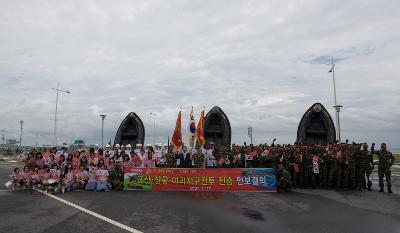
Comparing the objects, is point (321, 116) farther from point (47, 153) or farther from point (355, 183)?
point (47, 153)

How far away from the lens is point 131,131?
25578mm

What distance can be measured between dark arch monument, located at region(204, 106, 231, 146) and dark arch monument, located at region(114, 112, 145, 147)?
428cm

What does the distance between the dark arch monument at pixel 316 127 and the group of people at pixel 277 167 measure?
5523 millimetres

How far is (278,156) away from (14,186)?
10.7 meters

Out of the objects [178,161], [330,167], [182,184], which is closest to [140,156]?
[178,161]

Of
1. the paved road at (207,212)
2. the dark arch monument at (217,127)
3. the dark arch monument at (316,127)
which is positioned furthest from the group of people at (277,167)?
the dark arch monument at (217,127)

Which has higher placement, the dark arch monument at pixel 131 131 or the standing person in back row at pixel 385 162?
the dark arch monument at pixel 131 131

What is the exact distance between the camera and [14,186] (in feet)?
49.9

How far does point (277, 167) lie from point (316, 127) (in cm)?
831

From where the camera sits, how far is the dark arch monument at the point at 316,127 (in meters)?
21.3

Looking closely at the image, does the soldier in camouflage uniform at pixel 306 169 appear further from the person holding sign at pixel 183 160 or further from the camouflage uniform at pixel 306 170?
the person holding sign at pixel 183 160

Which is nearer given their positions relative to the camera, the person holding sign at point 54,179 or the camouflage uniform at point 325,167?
the person holding sign at point 54,179

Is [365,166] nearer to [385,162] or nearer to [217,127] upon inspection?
[385,162]

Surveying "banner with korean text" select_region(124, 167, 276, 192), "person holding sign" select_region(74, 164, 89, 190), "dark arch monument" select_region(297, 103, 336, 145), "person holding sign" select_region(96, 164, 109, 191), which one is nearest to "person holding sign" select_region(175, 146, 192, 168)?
"banner with korean text" select_region(124, 167, 276, 192)
